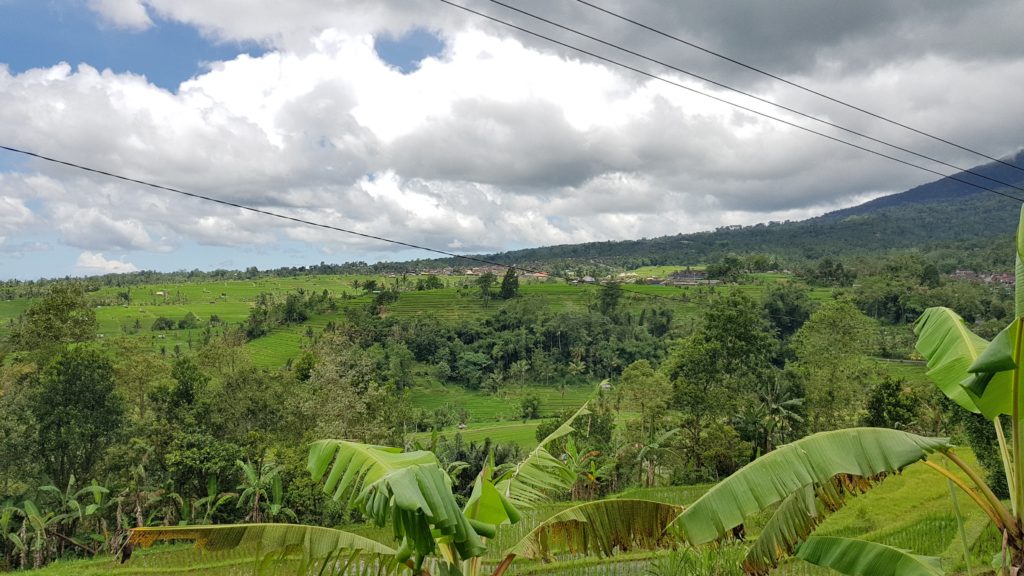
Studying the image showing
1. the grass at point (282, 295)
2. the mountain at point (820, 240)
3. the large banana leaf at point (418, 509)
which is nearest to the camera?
the large banana leaf at point (418, 509)

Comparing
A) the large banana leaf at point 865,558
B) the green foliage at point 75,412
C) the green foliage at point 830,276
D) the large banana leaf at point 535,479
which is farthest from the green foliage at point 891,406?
the green foliage at point 830,276

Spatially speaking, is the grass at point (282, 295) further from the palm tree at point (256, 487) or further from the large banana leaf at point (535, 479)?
the large banana leaf at point (535, 479)

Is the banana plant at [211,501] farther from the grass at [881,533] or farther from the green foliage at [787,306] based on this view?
the green foliage at [787,306]

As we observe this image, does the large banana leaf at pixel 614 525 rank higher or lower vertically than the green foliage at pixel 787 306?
lower

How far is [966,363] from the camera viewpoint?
4.84m

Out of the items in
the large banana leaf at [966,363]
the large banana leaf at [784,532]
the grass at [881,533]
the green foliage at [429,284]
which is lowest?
the grass at [881,533]

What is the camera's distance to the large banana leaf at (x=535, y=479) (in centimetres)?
595

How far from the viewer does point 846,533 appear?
12.4 metres

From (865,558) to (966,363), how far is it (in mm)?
1762

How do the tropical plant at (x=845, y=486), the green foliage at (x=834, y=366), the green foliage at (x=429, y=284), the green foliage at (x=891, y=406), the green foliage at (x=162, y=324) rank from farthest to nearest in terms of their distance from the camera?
the green foliage at (x=429, y=284), the green foliage at (x=162, y=324), the green foliage at (x=834, y=366), the green foliage at (x=891, y=406), the tropical plant at (x=845, y=486)

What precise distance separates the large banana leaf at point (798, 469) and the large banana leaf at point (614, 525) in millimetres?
952

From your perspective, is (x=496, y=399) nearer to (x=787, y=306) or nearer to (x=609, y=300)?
(x=609, y=300)

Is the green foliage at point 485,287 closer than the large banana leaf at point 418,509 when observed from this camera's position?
No

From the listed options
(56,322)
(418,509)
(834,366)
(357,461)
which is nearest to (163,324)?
(56,322)
